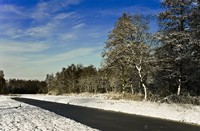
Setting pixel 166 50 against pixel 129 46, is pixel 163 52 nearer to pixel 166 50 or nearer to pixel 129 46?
pixel 166 50

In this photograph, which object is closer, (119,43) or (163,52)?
(163,52)

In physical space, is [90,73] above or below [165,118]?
above

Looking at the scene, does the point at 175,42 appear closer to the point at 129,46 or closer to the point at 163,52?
the point at 163,52

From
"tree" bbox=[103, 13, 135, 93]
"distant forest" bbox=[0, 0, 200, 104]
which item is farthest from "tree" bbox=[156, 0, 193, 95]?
"tree" bbox=[103, 13, 135, 93]

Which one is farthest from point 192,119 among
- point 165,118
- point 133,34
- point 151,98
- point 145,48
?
point 133,34

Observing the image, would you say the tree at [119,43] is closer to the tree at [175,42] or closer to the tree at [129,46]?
the tree at [129,46]

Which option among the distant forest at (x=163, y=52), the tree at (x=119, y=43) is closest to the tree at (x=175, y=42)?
the distant forest at (x=163, y=52)

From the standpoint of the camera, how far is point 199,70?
91.4ft

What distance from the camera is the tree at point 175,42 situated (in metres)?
27.4

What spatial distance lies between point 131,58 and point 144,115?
12.1m

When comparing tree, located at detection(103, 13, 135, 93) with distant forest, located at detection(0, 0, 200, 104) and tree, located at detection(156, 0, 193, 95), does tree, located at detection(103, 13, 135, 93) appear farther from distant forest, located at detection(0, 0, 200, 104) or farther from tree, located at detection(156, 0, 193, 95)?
tree, located at detection(156, 0, 193, 95)

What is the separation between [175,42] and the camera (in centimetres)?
2767

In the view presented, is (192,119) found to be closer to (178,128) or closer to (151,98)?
(178,128)

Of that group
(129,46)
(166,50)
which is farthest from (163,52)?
(129,46)
